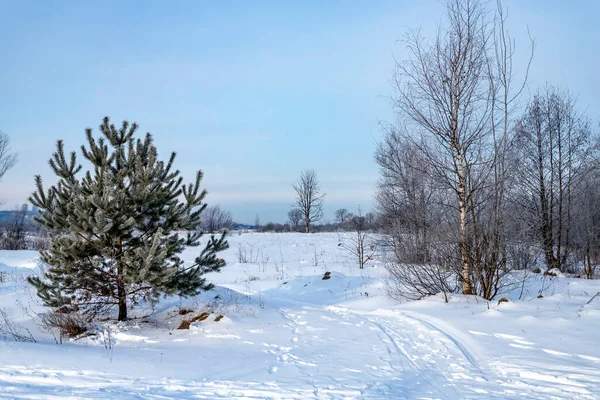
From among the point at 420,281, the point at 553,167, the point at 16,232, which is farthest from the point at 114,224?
the point at 16,232

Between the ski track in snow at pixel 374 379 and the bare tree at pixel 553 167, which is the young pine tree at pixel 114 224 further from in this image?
the bare tree at pixel 553 167

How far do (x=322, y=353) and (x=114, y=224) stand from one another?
4.08 metres

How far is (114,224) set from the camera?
22.8 feet

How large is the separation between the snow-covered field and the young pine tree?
872 millimetres

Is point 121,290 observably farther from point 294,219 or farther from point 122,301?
point 294,219

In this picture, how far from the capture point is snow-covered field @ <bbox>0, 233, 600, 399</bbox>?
4.41m

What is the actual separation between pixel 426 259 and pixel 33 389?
28.4 feet

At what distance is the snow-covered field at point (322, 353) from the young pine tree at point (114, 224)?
87 centimetres

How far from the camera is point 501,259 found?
9.30m

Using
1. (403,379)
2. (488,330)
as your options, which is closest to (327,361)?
(403,379)

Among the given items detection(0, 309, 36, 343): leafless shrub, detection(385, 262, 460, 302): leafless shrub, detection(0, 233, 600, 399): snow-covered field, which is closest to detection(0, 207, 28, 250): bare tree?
detection(0, 233, 600, 399): snow-covered field

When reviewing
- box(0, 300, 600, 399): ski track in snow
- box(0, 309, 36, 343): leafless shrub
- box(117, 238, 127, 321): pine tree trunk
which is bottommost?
box(0, 309, 36, 343): leafless shrub

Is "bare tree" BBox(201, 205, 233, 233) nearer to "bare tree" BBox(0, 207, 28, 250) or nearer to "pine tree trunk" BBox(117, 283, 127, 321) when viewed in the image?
"bare tree" BBox(0, 207, 28, 250)

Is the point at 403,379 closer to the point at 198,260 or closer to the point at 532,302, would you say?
the point at 198,260
